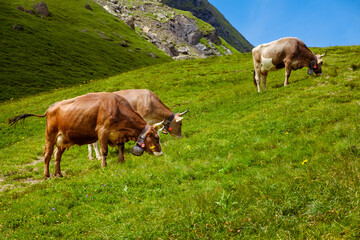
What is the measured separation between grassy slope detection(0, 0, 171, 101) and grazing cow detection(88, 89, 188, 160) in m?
35.5

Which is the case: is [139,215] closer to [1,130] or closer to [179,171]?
[179,171]

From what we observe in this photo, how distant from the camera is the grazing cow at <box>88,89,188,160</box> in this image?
48.1 ft

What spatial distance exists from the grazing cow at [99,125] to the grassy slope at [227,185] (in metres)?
1.01

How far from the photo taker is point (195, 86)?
32.5m

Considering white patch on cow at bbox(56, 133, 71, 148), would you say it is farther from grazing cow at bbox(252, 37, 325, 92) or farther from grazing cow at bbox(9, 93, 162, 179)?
grazing cow at bbox(252, 37, 325, 92)

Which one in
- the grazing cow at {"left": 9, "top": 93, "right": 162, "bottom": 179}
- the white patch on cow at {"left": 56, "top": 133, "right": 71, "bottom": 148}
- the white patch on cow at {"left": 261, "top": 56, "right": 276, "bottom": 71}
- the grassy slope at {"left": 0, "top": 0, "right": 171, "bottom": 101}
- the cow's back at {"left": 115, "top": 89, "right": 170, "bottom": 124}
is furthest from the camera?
the grassy slope at {"left": 0, "top": 0, "right": 171, "bottom": 101}

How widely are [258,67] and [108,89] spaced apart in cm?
2003

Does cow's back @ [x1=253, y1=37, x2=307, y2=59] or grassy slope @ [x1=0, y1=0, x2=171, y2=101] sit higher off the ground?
cow's back @ [x1=253, y1=37, x2=307, y2=59]

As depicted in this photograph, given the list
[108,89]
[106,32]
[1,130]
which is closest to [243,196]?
[1,130]

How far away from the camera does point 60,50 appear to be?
231 feet

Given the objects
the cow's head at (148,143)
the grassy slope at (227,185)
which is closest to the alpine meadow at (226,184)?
the grassy slope at (227,185)

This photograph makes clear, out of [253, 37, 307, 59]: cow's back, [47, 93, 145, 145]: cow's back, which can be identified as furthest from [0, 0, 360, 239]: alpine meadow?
[253, 37, 307, 59]: cow's back

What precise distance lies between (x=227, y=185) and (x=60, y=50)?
249ft

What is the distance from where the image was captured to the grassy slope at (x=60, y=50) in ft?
162
